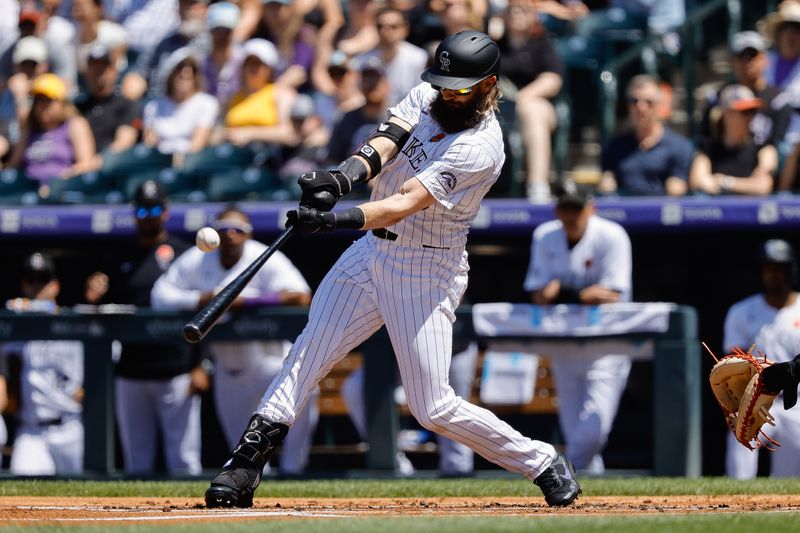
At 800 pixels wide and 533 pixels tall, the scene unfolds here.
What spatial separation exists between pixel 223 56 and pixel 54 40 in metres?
1.50

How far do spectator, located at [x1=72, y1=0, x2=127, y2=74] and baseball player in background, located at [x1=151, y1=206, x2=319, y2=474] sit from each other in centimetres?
319

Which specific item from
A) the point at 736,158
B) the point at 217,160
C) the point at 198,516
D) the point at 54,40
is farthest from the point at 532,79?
the point at 198,516


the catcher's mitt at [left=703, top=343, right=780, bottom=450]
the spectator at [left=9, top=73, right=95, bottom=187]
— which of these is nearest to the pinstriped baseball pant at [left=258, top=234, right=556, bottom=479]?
the catcher's mitt at [left=703, top=343, right=780, bottom=450]

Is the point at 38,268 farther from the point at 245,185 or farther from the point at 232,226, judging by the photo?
the point at 232,226

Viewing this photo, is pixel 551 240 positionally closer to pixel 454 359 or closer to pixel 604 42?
pixel 454 359

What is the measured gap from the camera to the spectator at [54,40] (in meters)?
10.5

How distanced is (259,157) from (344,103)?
0.71m

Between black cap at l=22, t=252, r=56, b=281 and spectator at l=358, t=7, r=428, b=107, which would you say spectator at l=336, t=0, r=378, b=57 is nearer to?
spectator at l=358, t=7, r=428, b=107

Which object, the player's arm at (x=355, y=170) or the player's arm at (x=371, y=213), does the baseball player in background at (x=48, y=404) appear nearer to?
the player's arm at (x=355, y=170)

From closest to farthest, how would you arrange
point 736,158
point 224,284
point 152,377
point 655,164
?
1. point 224,284
2. point 152,377
3. point 736,158
4. point 655,164

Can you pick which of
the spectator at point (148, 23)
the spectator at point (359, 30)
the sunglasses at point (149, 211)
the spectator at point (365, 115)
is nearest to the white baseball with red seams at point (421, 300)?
the sunglasses at point (149, 211)

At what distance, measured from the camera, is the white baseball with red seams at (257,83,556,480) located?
500 centimetres

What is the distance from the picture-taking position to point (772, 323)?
752cm

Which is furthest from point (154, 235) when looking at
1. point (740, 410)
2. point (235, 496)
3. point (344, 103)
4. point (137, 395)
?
point (740, 410)
